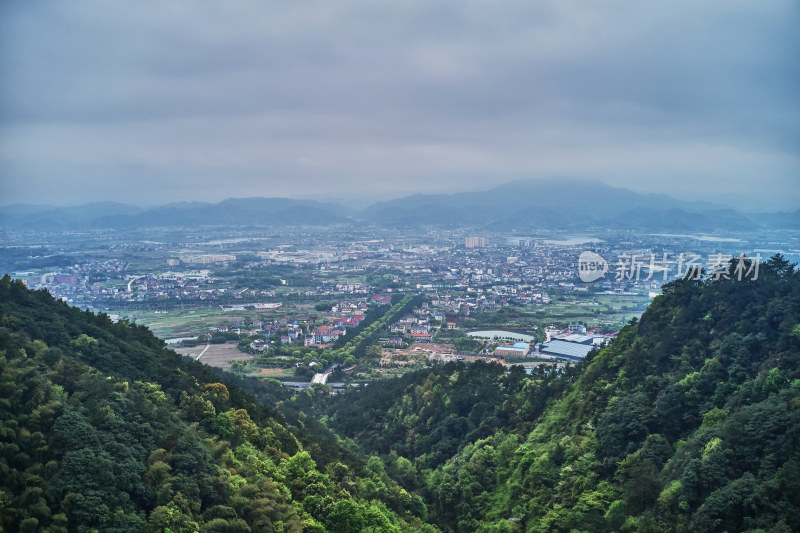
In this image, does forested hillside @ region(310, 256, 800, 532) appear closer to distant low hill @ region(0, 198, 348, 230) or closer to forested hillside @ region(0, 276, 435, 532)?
forested hillside @ region(0, 276, 435, 532)

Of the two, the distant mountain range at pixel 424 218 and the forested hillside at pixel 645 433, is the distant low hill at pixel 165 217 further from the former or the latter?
the forested hillside at pixel 645 433

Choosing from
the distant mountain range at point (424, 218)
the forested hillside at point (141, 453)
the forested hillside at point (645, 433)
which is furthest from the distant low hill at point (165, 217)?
the forested hillside at point (645, 433)

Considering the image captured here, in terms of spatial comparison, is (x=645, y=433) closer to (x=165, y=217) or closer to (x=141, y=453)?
(x=141, y=453)

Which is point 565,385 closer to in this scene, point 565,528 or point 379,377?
point 565,528

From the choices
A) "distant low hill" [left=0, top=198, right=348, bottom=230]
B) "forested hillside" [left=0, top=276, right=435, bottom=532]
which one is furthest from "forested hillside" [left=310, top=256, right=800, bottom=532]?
"distant low hill" [left=0, top=198, right=348, bottom=230]

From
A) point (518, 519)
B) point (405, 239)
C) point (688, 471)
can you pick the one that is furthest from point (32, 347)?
point (405, 239)
